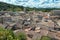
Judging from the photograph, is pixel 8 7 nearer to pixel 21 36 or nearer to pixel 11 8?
pixel 11 8

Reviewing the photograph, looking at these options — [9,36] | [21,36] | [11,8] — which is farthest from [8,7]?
[9,36]

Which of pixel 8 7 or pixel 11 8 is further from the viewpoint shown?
pixel 8 7

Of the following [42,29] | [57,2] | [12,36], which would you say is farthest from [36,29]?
[57,2]

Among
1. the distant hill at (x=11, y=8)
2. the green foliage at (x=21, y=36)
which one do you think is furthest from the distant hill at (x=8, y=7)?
the green foliage at (x=21, y=36)

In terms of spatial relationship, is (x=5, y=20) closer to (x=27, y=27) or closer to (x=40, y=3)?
(x=27, y=27)

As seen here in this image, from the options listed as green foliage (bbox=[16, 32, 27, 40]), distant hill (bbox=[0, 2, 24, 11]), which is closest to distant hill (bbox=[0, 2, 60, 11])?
distant hill (bbox=[0, 2, 24, 11])

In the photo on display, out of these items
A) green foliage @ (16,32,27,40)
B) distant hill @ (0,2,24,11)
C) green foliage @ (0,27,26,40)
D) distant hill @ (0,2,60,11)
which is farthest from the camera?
distant hill @ (0,2,24,11)

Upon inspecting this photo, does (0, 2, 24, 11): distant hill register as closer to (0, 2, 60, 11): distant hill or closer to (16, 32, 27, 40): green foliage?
(0, 2, 60, 11): distant hill

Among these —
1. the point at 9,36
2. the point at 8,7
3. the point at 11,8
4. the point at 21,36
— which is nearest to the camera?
the point at 9,36

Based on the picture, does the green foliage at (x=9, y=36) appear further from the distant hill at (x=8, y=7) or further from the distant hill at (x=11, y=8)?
the distant hill at (x=8, y=7)

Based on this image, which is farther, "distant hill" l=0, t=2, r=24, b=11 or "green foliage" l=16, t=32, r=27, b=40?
"distant hill" l=0, t=2, r=24, b=11

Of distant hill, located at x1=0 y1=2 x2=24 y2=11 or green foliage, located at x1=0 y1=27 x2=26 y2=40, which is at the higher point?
green foliage, located at x1=0 y1=27 x2=26 y2=40

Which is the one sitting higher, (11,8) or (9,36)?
(9,36)
